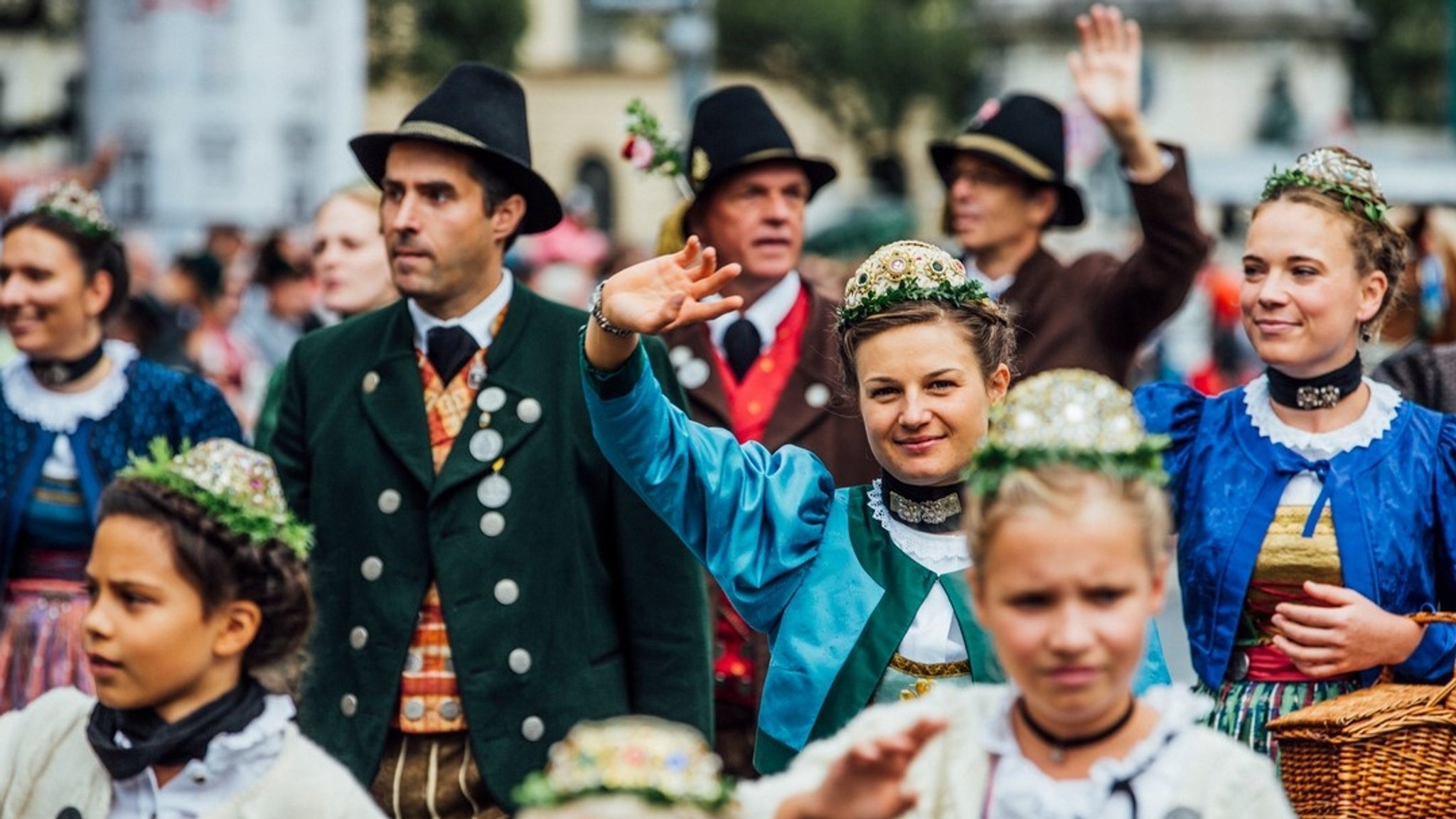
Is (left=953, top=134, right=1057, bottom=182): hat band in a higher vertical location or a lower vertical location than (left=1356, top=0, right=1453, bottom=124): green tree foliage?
lower

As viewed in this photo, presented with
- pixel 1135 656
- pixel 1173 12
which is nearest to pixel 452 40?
pixel 1173 12

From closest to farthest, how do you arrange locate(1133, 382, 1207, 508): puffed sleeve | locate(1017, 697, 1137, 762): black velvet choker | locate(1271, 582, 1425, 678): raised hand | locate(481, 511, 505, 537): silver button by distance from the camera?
locate(1017, 697, 1137, 762): black velvet choker → locate(1271, 582, 1425, 678): raised hand → locate(1133, 382, 1207, 508): puffed sleeve → locate(481, 511, 505, 537): silver button

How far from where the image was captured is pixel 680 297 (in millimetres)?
4668

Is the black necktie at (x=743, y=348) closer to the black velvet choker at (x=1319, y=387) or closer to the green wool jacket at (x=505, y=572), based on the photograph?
the green wool jacket at (x=505, y=572)

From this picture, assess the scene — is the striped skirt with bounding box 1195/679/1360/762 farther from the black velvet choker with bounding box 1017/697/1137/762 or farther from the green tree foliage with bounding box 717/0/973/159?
the green tree foliage with bounding box 717/0/973/159

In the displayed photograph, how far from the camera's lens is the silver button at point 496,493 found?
18.0 ft

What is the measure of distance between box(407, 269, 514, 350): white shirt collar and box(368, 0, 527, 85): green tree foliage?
1905 inches

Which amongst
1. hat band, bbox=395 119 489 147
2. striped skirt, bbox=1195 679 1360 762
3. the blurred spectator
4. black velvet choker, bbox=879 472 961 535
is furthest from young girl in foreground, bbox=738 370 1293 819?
the blurred spectator

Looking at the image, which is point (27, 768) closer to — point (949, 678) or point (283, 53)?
point (949, 678)

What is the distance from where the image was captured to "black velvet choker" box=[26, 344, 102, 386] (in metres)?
6.82

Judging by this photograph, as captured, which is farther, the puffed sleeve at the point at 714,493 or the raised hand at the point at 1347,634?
the raised hand at the point at 1347,634

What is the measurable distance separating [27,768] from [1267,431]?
104 inches

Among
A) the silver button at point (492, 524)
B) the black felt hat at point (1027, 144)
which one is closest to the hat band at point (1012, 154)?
the black felt hat at point (1027, 144)

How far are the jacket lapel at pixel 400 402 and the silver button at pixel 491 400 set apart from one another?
138 mm
